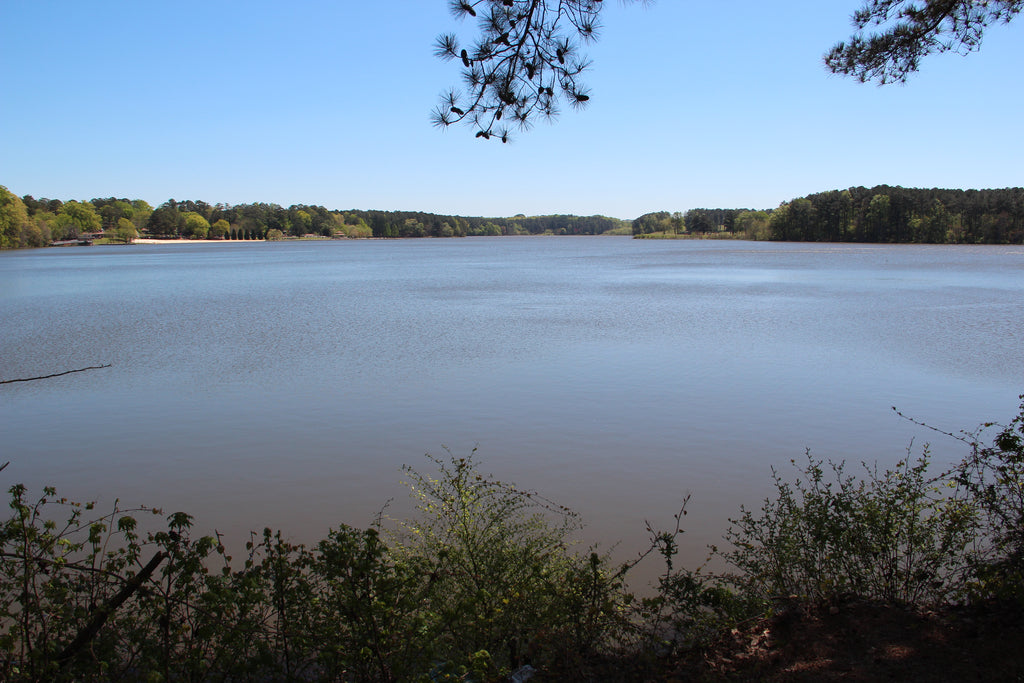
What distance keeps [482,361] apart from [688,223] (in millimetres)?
170587

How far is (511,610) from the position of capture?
13.8ft

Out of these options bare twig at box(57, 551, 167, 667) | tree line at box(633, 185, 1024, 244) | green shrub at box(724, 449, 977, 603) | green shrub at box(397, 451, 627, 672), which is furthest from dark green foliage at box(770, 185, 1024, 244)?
bare twig at box(57, 551, 167, 667)

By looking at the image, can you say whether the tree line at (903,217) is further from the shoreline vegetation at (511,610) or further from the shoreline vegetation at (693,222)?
the shoreline vegetation at (511,610)

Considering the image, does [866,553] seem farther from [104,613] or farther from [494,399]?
[494,399]

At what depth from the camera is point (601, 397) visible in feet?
39.2

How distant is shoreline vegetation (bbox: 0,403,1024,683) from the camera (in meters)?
3.31

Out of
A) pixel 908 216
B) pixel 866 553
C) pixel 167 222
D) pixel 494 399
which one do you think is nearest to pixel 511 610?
pixel 866 553

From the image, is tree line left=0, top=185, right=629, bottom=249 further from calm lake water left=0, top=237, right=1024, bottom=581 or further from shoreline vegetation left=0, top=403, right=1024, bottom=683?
shoreline vegetation left=0, top=403, right=1024, bottom=683

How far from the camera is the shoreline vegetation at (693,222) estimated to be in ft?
326

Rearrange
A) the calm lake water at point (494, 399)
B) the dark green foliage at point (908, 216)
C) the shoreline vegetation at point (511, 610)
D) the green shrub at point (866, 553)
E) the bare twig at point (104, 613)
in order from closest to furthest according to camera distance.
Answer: the bare twig at point (104, 613) → the shoreline vegetation at point (511, 610) → the green shrub at point (866, 553) → the calm lake water at point (494, 399) → the dark green foliage at point (908, 216)

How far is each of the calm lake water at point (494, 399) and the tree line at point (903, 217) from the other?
284 ft

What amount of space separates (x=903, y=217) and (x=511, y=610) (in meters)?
121

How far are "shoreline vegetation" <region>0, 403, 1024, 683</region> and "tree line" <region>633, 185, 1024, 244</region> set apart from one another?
11087cm

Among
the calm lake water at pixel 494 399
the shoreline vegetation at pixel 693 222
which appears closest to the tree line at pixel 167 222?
the shoreline vegetation at pixel 693 222
